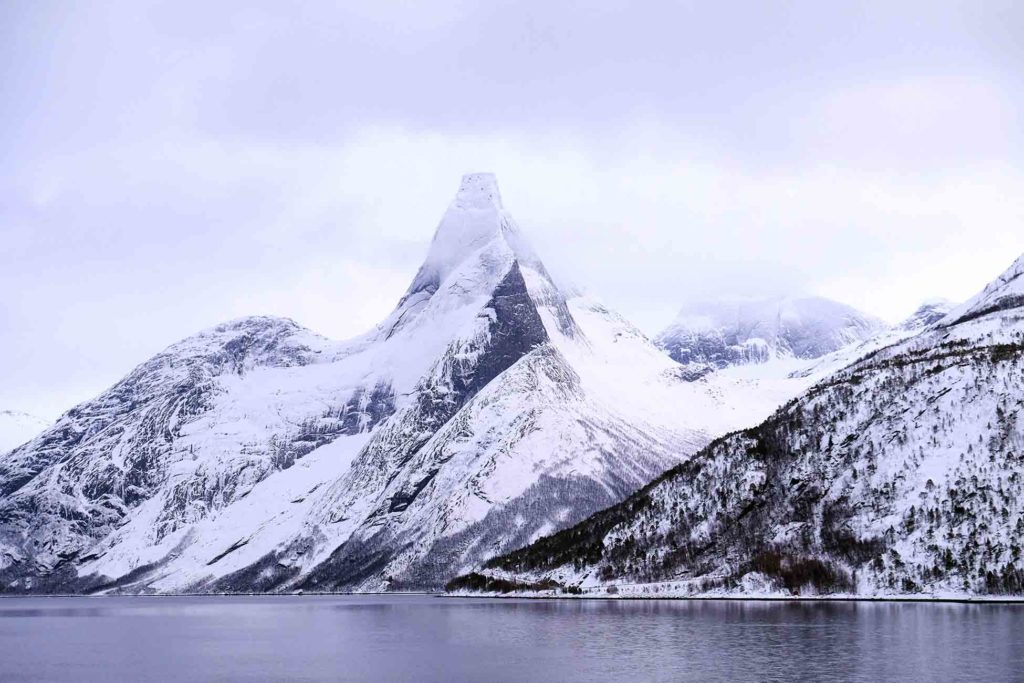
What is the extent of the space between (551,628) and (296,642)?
36977 millimetres

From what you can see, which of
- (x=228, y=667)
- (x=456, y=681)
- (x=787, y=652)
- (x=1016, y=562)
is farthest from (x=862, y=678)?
(x=1016, y=562)

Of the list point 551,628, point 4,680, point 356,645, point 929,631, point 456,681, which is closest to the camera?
point 456,681

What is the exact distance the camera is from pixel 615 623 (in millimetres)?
179625

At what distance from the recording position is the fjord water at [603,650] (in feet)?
374

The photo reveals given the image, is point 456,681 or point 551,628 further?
point 551,628

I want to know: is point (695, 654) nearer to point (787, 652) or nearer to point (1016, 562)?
point (787, 652)

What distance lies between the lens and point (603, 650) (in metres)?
137

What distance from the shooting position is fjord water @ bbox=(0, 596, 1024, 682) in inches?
4488

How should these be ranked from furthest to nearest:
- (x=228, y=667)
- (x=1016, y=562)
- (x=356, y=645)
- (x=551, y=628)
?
(x=1016, y=562) → (x=551, y=628) → (x=356, y=645) → (x=228, y=667)

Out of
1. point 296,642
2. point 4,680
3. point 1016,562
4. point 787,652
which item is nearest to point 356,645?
point 296,642

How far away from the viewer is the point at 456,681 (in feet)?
372

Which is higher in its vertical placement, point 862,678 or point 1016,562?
point 1016,562

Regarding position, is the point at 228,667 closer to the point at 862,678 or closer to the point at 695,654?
the point at 695,654

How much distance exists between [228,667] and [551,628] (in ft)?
190
